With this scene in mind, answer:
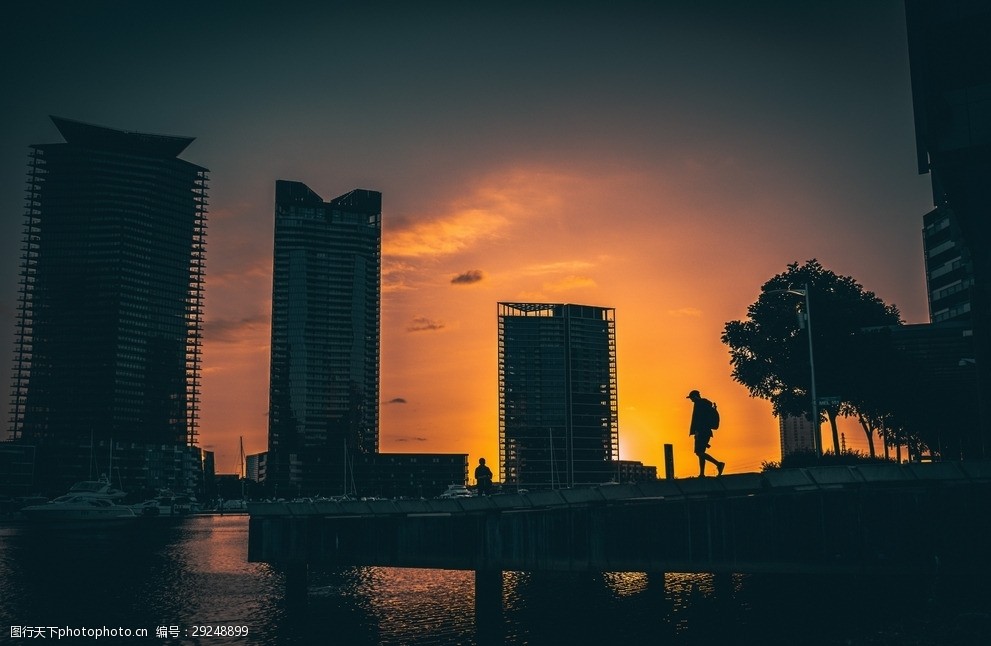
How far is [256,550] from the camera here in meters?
30.8

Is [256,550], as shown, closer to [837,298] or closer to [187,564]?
[187,564]

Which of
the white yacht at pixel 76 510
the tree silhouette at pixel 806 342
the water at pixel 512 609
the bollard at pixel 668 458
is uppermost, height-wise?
the tree silhouette at pixel 806 342

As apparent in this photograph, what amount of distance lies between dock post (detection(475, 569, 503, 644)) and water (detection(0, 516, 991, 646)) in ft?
0.48

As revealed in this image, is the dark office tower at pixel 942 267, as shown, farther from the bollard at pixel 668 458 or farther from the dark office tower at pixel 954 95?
the bollard at pixel 668 458

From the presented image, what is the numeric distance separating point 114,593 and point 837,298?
45.9 m

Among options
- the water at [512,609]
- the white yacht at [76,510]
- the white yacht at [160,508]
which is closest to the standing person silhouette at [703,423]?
the water at [512,609]

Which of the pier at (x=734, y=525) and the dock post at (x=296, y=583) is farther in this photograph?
the dock post at (x=296, y=583)

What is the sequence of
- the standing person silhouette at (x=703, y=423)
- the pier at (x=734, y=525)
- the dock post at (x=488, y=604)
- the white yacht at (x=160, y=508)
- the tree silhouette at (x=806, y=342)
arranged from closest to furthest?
the pier at (x=734, y=525)
the standing person silhouette at (x=703, y=423)
the dock post at (x=488, y=604)
the tree silhouette at (x=806, y=342)
the white yacht at (x=160, y=508)

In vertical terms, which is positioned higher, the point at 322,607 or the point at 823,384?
the point at 823,384

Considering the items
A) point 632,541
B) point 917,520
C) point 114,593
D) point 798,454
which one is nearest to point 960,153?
point 798,454

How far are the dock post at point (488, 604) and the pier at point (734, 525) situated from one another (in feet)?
9.97

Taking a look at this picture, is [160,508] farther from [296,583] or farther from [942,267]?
[296,583]

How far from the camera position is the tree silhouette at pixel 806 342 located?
53.1 metres

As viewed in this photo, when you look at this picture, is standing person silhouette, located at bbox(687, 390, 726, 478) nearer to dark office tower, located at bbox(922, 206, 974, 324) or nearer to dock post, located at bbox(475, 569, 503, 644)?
dock post, located at bbox(475, 569, 503, 644)
